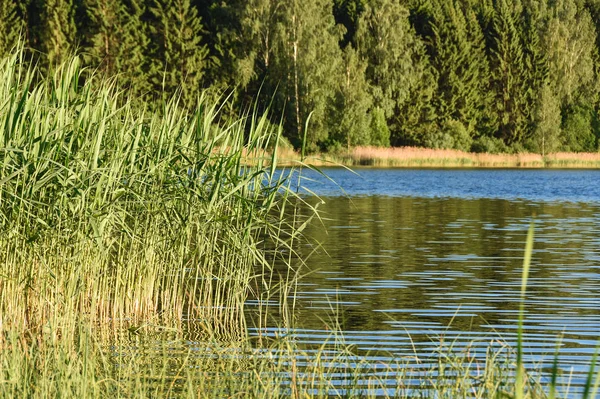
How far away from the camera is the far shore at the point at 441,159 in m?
61.7

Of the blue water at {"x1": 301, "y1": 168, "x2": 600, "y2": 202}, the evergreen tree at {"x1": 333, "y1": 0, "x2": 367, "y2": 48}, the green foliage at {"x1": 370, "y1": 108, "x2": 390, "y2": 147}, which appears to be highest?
the evergreen tree at {"x1": 333, "y1": 0, "x2": 367, "y2": 48}

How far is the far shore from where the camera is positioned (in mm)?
61656

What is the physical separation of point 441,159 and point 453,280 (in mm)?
51427

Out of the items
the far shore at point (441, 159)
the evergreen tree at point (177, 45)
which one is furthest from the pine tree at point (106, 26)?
the far shore at point (441, 159)

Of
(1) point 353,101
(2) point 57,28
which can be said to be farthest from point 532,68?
(2) point 57,28

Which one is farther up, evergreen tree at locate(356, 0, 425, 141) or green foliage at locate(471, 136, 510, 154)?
evergreen tree at locate(356, 0, 425, 141)

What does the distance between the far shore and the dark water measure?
92.5ft

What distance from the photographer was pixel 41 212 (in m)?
9.73

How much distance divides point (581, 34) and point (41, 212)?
77.9 metres

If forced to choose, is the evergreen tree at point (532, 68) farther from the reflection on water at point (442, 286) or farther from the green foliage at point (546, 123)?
the reflection on water at point (442, 286)

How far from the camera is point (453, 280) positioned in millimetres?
14578

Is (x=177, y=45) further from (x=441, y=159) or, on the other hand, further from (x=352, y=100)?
(x=441, y=159)

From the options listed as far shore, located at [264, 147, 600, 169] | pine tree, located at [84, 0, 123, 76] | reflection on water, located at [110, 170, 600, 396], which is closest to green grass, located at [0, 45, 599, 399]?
reflection on water, located at [110, 170, 600, 396]

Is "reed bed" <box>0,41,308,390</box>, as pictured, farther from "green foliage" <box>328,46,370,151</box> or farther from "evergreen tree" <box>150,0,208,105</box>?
"evergreen tree" <box>150,0,208,105</box>
